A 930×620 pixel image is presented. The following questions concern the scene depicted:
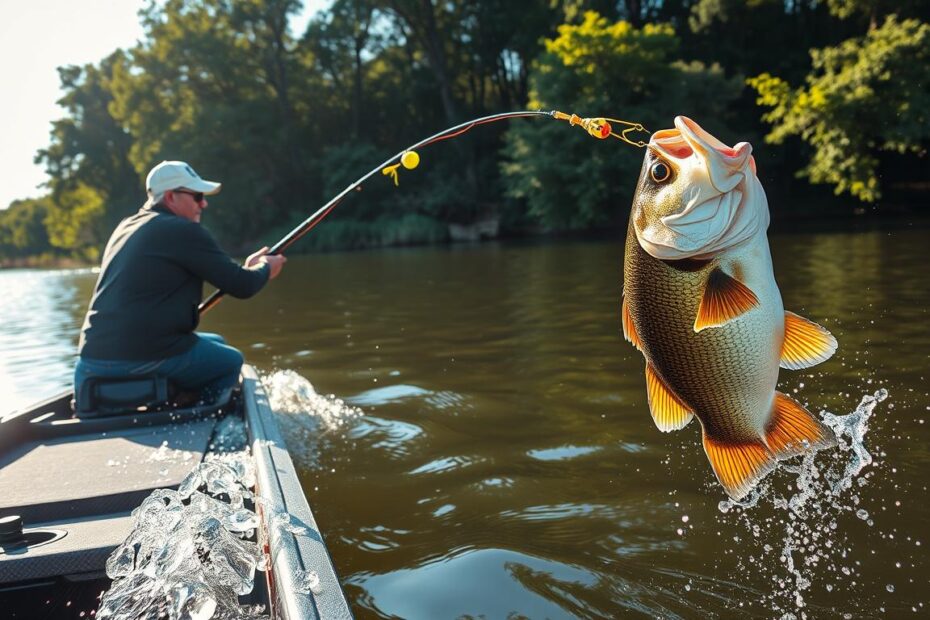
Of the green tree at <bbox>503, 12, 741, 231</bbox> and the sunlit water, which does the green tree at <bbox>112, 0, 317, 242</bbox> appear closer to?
the green tree at <bbox>503, 12, 741, 231</bbox>

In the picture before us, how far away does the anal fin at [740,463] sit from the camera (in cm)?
232

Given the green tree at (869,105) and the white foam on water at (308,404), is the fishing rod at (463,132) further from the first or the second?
the green tree at (869,105)

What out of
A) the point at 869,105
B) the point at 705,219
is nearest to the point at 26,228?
the point at 869,105

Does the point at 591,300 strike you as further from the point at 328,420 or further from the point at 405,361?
the point at 328,420

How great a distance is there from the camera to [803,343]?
2307 mm

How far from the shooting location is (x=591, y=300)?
446 inches

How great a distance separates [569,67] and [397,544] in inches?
1102

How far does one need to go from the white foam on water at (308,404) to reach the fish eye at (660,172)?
4006 mm

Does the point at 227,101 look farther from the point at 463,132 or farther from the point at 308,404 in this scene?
the point at 463,132

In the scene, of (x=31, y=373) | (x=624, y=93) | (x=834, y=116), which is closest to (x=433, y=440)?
(x=31, y=373)

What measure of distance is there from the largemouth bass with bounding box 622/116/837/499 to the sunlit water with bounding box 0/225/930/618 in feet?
2.89

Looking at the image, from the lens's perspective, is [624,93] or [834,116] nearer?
[834,116]

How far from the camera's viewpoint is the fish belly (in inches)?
84.9

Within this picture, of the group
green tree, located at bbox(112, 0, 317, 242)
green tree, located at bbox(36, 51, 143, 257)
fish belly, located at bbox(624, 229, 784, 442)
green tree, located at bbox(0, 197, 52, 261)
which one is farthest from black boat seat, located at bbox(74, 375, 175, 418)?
green tree, located at bbox(0, 197, 52, 261)
